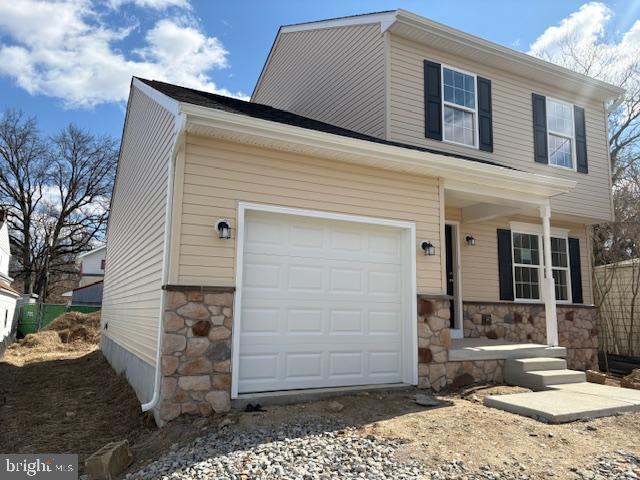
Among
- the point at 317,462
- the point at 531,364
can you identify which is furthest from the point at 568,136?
the point at 317,462

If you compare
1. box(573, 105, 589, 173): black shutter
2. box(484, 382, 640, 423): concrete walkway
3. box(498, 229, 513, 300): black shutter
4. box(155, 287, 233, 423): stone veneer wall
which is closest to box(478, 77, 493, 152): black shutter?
box(498, 229, 513, 300): black shutter

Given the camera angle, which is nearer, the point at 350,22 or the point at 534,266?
the point at 350,22

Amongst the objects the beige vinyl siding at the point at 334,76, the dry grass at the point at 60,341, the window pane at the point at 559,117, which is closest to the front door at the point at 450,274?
the beige vinyl siding at the point at 334,76

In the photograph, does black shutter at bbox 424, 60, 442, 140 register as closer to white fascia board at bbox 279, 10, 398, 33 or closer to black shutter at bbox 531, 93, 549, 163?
white fascia board at bbox 279, 10, 398, 33

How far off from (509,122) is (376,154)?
4.96m

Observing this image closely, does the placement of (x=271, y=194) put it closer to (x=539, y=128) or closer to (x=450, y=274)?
(x=450, y=274)

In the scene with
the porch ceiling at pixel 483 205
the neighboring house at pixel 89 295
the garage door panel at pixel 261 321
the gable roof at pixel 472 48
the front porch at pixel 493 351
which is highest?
the gable roof at pixel 472 48

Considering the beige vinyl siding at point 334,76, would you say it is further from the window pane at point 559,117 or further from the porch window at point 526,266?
the window pane at point 559,117

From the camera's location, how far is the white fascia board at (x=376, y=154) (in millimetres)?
5117

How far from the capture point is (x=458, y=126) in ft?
29.7

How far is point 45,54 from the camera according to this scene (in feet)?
87.7

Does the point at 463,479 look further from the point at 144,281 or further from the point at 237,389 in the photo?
the point at 144,281

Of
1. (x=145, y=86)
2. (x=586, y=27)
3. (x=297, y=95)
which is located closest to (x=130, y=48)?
(x=297, y=95)

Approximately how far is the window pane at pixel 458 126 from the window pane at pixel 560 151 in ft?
7.53
